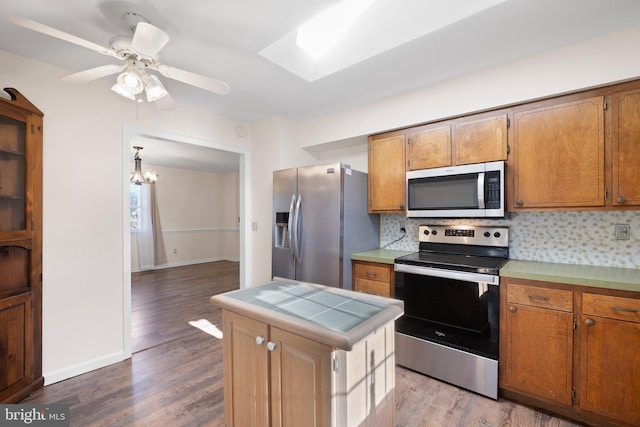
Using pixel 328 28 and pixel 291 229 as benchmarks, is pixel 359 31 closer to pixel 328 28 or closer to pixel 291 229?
pixel 328 28

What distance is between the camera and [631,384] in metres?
1.61

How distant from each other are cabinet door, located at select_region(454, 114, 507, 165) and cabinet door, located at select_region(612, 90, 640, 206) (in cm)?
61

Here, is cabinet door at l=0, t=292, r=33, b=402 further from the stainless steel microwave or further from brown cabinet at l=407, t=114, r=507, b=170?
brown cabinet at l=407, t=114, r=507, b=170

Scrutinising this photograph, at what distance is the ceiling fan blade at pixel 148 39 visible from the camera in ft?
4.44

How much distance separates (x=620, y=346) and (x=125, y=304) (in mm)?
3657

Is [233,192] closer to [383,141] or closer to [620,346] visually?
[383,141]

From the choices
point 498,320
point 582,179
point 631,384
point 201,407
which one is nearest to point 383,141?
point 582,179

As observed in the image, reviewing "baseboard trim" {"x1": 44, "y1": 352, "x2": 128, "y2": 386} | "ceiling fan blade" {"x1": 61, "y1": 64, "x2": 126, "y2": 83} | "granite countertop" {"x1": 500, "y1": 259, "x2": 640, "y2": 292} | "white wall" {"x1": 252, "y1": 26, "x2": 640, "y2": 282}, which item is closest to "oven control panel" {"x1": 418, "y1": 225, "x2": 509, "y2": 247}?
"granite countertop" {"x1": 500, "y1": 259, "x2": 640, "y2": 292}

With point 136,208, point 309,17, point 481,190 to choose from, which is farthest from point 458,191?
point 136,208

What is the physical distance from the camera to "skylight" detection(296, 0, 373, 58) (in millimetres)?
2104

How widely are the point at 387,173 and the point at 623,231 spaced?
178cm

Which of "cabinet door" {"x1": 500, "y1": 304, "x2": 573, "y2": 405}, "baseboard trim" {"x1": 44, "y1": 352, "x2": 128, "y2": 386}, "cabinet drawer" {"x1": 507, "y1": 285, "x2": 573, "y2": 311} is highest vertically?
"cabinet drawer" {"x1": 507, "y1": 285, "x2": 573, "y2": 311}

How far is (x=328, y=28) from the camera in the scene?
7.60 feet

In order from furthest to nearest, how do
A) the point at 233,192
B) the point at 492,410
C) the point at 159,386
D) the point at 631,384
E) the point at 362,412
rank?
the point at 233,192 → the point at 159,386 → the point at 492,410 → the point at 631,384 → the point at 362,412
